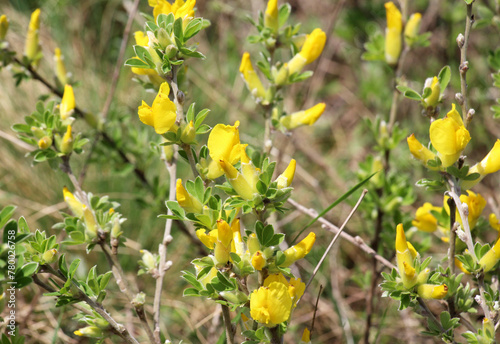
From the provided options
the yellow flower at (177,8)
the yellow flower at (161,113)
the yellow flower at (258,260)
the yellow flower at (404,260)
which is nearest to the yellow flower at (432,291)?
the yellow flower at (404,260)

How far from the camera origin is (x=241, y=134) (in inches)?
106

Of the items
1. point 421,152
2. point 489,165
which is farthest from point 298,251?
point 489,165

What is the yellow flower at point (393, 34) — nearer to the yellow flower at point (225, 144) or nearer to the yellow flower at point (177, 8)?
the yellow flower at point (177, 8)

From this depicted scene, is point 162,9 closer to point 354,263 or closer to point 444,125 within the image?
point 444,125

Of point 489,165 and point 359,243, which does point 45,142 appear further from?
point 489,165

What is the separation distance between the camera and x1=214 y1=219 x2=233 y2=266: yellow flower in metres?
0.96

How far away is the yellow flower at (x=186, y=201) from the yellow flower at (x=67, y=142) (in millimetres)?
493

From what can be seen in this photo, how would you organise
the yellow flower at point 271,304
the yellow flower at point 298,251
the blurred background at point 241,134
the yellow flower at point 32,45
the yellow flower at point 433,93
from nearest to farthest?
1. the yellow flower at point 271,304
2. the yellow flower at point 298,251
3. the yellow flower at point 433,93
4. the yellow flower at point 32,45
5. the blurred background at point 241,134

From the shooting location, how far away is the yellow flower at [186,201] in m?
0.99

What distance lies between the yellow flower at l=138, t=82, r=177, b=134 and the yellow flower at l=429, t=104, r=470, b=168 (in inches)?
22.2

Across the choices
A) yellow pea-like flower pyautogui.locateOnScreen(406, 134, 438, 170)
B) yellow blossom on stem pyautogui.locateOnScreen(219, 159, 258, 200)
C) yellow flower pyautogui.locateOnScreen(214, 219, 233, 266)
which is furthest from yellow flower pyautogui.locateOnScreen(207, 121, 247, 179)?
yellow pea-like flower pyautogui.locateOnScreen(406, 134, 438, 170)

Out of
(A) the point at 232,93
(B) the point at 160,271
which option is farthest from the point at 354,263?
(B) the point at 160,271

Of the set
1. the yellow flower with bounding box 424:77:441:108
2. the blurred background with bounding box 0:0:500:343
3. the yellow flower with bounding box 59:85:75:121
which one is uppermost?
the yellow flower with bounding box 424:77:441:108

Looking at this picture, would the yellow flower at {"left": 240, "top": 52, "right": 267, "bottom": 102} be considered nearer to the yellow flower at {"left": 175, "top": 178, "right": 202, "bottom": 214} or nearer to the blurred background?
the blurred background
